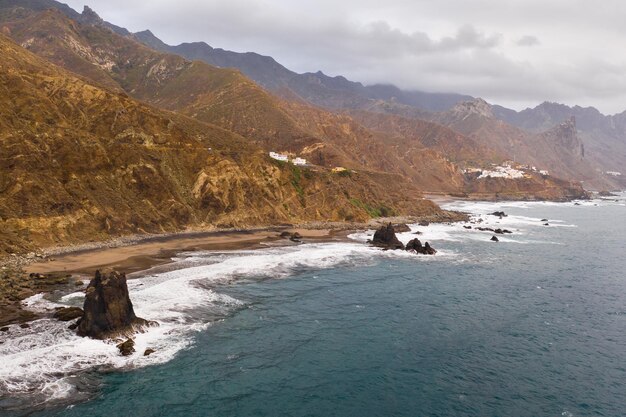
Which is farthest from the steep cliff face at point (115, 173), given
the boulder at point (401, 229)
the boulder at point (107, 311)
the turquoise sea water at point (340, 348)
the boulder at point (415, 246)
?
the boulder at point (415, 246)

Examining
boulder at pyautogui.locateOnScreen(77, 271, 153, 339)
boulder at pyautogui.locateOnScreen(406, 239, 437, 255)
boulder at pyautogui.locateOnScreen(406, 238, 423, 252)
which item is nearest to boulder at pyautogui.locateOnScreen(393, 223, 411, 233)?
boulder at pyautogui.locateOnScreen(406, 238, 423, 252)

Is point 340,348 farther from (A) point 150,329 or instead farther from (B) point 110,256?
(B) point 110,256

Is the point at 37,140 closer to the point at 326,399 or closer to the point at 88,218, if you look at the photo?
the point at 88,218

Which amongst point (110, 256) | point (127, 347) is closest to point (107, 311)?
point (127, 347)

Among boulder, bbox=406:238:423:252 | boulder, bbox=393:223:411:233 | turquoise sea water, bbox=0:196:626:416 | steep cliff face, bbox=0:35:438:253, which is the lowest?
turquoise sea water, bbox=0:196:626:416

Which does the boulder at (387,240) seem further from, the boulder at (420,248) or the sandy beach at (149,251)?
the sandy beach at (149,251)

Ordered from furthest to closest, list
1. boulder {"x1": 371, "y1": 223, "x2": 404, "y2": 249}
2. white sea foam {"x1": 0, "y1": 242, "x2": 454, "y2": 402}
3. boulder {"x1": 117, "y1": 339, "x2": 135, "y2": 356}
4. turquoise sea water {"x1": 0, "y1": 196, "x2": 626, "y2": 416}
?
1. boulder {"x1": 371, "y1": 223, "x2": 404, "y2": 249}
2. boulder {"x1": 117, "y1": 339, "x2": 135, "y2": 356}
3. white sea foam {"x1": 0, "y1": 242, "x2": 454, "y2": 402}
4. turquoise sea water {"x1": 0, "y1": 196, "x2": 626, "y2": 416}

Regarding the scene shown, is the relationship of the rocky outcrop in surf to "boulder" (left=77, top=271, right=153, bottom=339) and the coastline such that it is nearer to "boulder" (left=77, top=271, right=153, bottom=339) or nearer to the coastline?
the coastline
